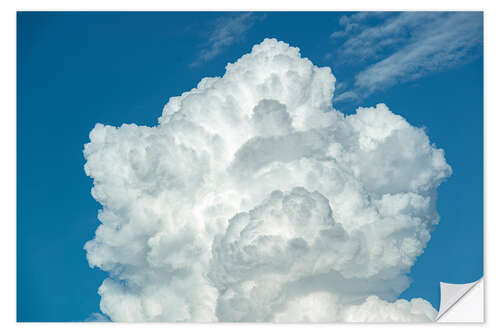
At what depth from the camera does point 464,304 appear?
52.0 ft

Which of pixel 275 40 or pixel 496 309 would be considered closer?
pixel 496 309

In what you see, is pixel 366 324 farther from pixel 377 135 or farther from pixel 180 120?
pixel 180 120

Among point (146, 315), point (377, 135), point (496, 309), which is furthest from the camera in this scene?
point (377, 135)

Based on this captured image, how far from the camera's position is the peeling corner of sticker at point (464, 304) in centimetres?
1561

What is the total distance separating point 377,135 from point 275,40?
3781 mm

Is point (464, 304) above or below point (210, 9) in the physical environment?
below

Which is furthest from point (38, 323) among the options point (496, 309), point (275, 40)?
point (496, 309)

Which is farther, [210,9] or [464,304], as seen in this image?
[210,9]

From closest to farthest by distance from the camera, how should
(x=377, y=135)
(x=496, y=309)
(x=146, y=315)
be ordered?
(x=496, y=309) → (x=146, y=315) → (x=377, y=135)

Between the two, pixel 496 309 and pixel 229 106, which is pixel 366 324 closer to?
pixel 496 309

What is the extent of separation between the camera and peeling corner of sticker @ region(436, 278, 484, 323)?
1561 cm

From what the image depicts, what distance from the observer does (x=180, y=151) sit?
18391 millimetres
